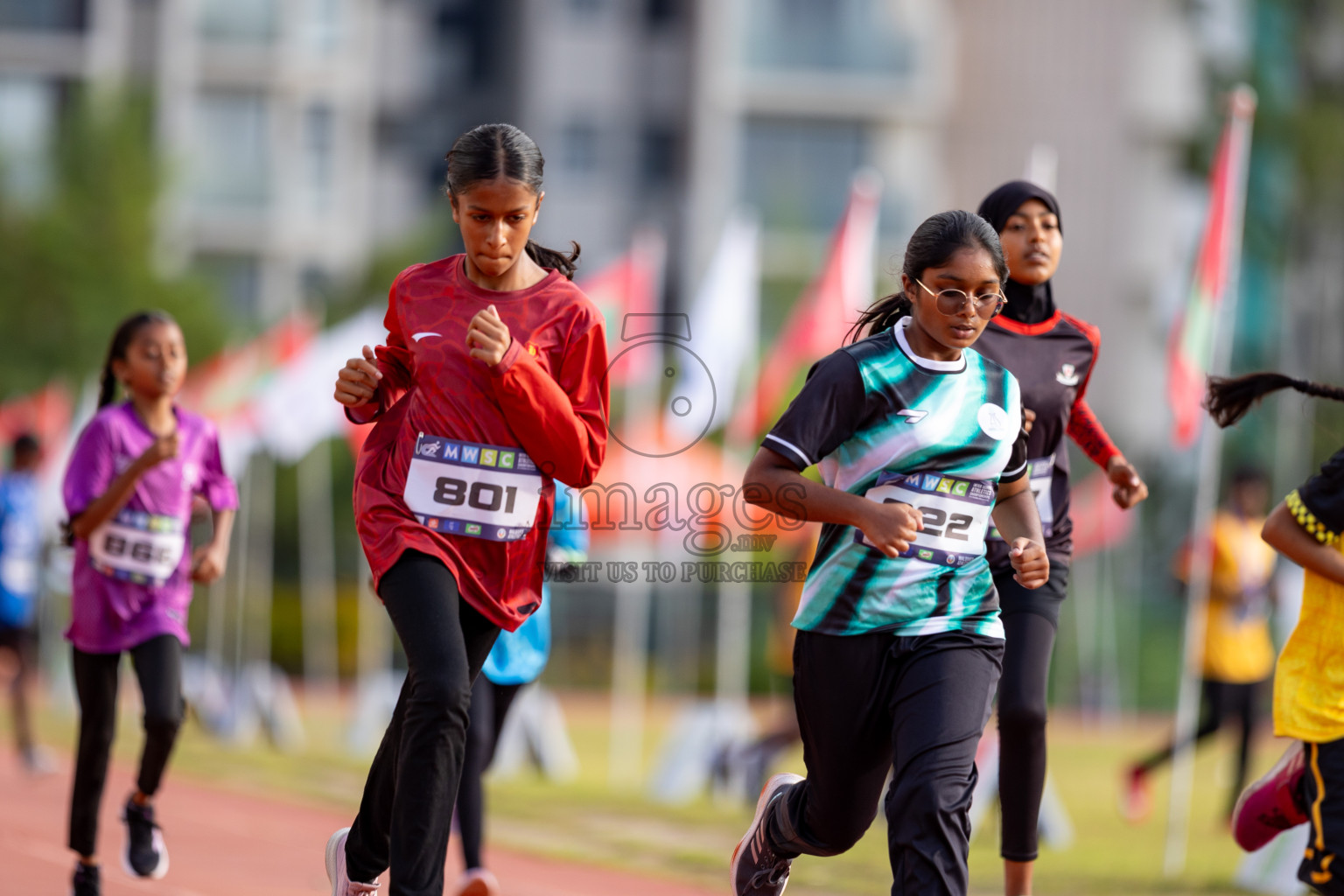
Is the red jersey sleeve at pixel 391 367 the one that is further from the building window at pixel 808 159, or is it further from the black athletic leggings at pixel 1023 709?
the building window at pixel 808 159

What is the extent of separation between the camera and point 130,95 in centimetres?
3200

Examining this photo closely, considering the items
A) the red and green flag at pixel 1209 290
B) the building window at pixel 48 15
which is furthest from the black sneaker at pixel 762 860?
the building window at pixel 48 15

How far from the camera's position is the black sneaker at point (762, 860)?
534 centimetres

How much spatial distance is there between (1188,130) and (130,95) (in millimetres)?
18540

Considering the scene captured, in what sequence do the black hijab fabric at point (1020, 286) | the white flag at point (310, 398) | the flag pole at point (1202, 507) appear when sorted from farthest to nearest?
the white flag at point (310, 398) < the flag pole at point (1202, 507) < the black hijab fabric at point (1020, 286)

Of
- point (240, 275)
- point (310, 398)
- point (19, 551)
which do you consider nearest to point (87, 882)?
point (19, 551)

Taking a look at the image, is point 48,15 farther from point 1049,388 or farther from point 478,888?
point 1049,388

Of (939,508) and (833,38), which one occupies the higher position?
(833,38)

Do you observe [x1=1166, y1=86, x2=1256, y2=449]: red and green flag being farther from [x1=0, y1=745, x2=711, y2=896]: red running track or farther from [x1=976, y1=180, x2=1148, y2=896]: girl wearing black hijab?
[x1=0, y1=745, x2=711, y2=896]: red running track

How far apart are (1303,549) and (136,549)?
13.3 ft

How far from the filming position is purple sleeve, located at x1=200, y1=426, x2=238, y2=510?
22.6ft

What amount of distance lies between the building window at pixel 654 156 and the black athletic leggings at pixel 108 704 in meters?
36.0

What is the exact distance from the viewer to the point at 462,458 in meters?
4.85

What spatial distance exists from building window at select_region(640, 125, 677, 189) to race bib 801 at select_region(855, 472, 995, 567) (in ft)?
123
